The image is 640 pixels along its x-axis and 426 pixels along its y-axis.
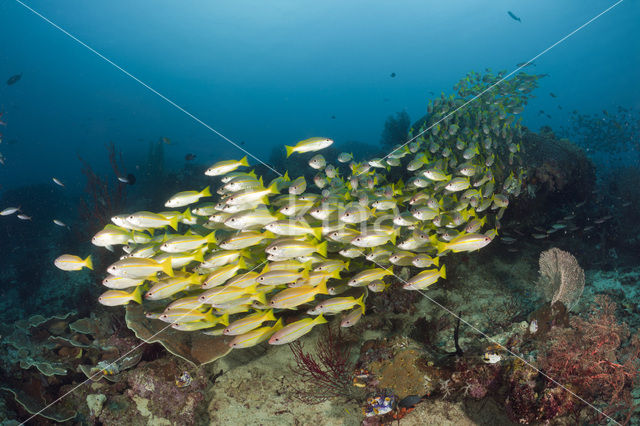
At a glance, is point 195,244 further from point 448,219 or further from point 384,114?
point 384,114

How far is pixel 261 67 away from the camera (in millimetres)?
112875

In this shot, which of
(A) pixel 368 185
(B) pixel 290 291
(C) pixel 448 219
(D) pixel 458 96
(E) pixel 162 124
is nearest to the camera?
(B) pixel 290 291

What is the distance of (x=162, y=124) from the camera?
77250mm

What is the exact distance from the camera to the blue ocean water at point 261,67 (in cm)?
6600

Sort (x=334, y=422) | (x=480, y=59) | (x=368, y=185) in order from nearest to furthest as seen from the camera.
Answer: (x=334, y=422) < (x=368, y=185) < (x=480, y=59)

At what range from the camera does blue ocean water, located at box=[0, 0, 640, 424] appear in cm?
6600

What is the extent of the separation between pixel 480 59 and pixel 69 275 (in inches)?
4938

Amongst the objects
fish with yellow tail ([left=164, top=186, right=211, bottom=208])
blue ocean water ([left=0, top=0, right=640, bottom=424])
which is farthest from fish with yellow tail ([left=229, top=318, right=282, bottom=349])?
blue ocean water ([left=0, top=0, right=640, bottom=424])

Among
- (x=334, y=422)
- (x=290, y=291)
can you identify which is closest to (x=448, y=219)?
(x=290, y=291)

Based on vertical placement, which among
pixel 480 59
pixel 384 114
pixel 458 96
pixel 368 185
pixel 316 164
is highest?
pixel 480 59

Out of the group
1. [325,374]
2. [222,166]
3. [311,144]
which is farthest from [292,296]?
[311,144]

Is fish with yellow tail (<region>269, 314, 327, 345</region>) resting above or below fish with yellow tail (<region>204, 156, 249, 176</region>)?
below

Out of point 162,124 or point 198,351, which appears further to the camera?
point 162,124

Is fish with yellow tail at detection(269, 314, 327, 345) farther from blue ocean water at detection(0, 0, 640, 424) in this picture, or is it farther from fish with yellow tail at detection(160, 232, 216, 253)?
blue ocean water at detection(0, 0, 640, 424)
